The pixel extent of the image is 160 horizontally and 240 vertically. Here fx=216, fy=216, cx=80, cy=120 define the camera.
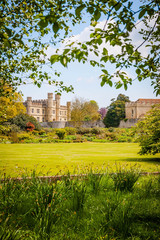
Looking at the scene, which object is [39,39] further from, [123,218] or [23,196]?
[123,218]

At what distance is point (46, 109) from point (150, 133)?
63010 millimetres

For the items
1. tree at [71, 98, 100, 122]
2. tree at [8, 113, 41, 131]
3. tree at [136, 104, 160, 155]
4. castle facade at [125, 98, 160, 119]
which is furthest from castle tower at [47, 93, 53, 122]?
tree at [136, 104, 160, 155]

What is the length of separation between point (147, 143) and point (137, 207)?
18.1 feet

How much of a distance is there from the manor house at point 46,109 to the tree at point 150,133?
188 feet

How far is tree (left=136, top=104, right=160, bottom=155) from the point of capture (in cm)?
862

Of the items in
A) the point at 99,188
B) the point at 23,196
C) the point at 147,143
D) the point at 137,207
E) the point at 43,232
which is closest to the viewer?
the point at 43,232

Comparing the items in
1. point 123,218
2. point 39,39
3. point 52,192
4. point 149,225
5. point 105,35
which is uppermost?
point 39,39

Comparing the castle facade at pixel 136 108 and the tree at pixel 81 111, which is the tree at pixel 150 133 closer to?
the tree at pixel 81 111

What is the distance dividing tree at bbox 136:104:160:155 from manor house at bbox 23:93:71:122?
57.4 m

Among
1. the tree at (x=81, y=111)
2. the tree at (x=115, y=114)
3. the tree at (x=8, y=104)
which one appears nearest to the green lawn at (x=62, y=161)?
the tree at (x=8, y=104)

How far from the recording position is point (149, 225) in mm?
3078

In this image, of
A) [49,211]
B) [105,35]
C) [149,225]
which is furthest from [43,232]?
[105,35]

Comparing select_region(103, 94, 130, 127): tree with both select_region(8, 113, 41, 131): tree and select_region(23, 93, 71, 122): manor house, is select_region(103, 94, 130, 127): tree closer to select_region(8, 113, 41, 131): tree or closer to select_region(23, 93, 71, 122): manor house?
select_region(23, 93, 71, 122): manor house

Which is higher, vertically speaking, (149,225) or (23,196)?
(23,196)
